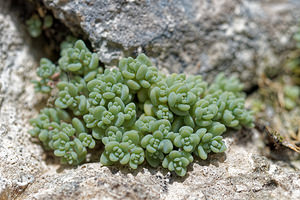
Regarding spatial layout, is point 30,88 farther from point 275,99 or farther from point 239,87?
point 275,99

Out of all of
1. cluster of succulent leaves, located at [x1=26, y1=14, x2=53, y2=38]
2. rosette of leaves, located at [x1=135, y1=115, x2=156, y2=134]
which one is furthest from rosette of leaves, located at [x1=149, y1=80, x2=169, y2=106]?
cluster of succulent leaves, located at [x1=26, y1=14, x2=53, y2=38]

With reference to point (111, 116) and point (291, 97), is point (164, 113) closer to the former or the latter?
point (111, 116)

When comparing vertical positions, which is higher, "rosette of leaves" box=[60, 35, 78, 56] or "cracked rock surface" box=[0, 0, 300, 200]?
"rosette of leaves" box=[60, 35, 78, 56]

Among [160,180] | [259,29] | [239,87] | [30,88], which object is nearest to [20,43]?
[30,88]

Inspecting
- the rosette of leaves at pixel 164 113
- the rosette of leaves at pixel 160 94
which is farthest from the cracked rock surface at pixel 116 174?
the rosette of leaves at pixel 160 94

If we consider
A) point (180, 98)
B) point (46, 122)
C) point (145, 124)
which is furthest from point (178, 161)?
point (46, 122)

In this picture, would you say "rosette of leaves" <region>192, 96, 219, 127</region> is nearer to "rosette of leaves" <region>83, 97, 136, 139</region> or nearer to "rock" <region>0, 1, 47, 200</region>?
"rosette of leaves" <region>83, 97, 136, 139</region>
